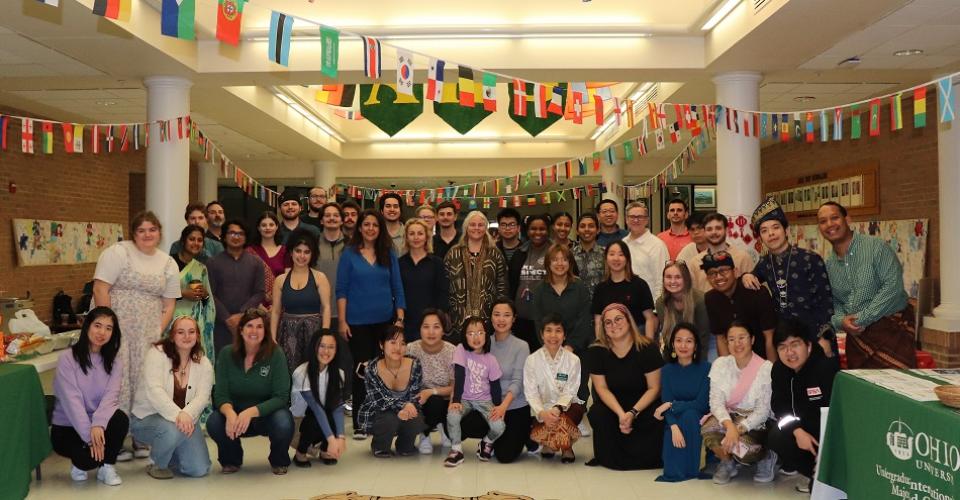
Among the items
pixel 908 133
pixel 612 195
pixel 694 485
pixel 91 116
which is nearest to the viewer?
pixel 694 485

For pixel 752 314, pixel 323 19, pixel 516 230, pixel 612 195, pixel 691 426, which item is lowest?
pixel 691 426

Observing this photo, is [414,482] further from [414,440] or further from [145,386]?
[145,386]

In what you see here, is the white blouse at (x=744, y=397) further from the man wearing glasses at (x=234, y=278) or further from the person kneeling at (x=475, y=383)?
the man wearing glasses at (x=234, y=278)

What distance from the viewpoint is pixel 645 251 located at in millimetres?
5535

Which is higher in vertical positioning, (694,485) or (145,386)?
(145,386)

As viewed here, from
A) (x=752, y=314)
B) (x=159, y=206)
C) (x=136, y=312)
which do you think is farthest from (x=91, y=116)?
(x=752, y=314)

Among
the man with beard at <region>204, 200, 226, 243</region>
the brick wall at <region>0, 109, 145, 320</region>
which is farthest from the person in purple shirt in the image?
the brick wall at <region>0, 109, 145, 320</region>

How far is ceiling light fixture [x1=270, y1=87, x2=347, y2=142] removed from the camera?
385 inches

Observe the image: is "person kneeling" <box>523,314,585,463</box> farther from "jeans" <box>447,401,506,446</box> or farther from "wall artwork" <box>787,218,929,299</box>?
Answer: "wall artwork" <box>787,218,929,299</box>

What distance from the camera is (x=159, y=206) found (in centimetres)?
734

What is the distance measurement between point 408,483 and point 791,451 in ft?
6.58

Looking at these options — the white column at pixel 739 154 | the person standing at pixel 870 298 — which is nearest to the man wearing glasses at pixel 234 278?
the person standing at pixel 870 298

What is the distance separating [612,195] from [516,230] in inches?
369

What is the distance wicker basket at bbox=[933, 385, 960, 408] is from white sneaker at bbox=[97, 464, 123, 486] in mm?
3951
